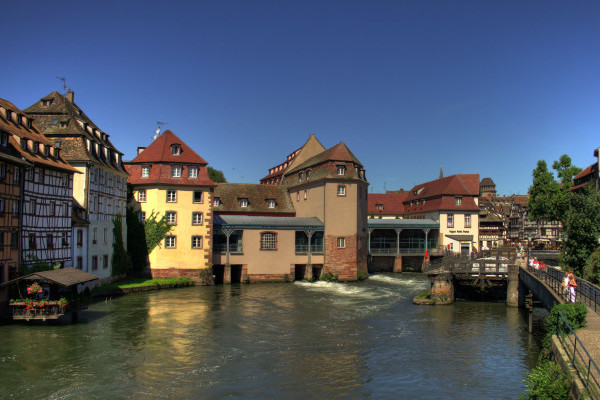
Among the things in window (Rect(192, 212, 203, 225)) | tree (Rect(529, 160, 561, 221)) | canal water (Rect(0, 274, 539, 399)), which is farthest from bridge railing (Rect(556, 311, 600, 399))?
tree (Rect(529, 160, 561, 221))

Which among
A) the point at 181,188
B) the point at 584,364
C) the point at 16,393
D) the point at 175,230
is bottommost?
the point at 16,393

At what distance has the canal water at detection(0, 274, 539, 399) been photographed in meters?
18.2

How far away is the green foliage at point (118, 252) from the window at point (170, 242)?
3.66 m

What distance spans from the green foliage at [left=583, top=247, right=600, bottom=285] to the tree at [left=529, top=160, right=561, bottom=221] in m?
32.2

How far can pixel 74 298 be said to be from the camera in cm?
2831

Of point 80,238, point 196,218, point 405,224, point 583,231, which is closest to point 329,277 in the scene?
point 196,218

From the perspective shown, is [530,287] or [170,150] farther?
[170,150]

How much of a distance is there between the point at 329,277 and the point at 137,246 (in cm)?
1836

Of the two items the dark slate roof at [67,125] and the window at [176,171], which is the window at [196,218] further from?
the dark slate roof at [67,125]

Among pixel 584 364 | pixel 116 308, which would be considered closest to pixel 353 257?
pixel 116 308

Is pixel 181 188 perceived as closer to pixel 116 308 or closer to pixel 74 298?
pixel 116 308

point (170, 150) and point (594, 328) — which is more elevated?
point (170, 150)

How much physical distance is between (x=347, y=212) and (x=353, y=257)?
4564 mm

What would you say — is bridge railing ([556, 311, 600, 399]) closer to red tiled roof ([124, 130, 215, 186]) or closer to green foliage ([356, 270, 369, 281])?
green foliage ([356, 270, 369, 281])
